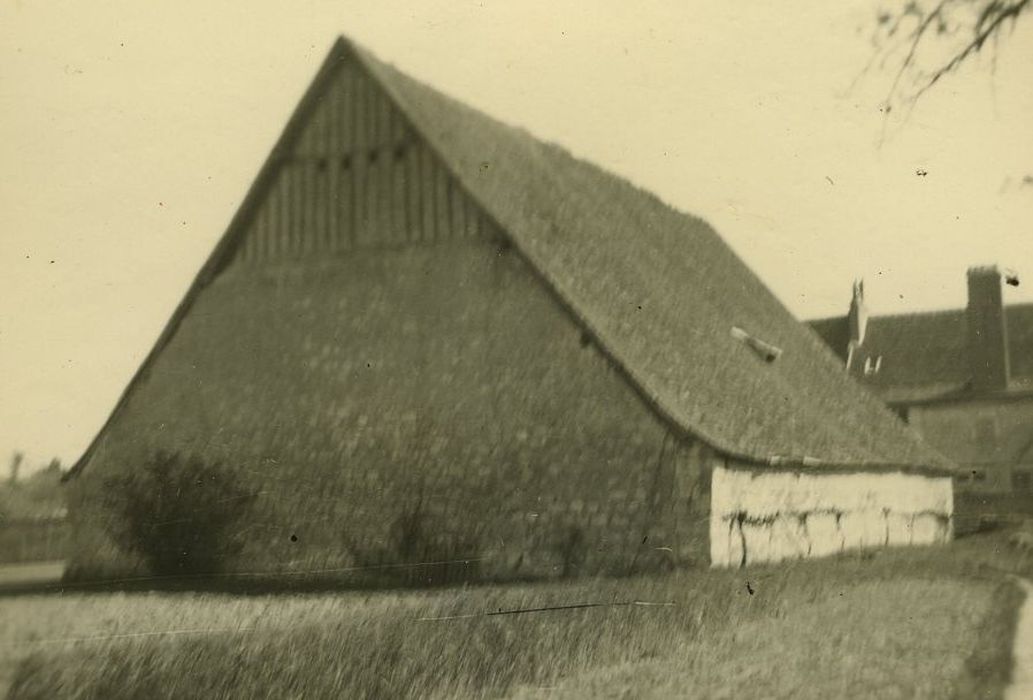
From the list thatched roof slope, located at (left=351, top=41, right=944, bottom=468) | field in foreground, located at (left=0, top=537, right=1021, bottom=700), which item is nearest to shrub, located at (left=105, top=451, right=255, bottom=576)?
field in foreground, located at (left=0, top=537, right=1021, bottom=700)

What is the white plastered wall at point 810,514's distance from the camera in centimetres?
1591

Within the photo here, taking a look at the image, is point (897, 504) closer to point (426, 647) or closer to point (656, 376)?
point (656, 376)

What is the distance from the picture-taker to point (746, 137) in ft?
45.7

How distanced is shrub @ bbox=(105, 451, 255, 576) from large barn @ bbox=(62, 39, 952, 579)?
201mm

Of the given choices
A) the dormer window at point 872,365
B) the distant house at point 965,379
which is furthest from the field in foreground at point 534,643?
the dormer window at point 872,365

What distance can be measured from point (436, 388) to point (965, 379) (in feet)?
79.3

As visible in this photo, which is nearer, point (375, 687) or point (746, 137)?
point (375, 687)

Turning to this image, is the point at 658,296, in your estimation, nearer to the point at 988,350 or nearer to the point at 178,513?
the point at 178,513

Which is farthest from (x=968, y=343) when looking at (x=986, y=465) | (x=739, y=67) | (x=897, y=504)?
(x=739, y=67)

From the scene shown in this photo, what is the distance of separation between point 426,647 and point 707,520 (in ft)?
17.8

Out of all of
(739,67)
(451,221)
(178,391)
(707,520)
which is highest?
(739,67)

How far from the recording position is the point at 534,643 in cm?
1083

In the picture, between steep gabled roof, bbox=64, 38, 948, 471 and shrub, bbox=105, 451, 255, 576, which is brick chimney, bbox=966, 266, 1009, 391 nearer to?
steep gabled roof, bbox=64, 38, 948, 471

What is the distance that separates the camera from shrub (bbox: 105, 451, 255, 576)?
649 inches
